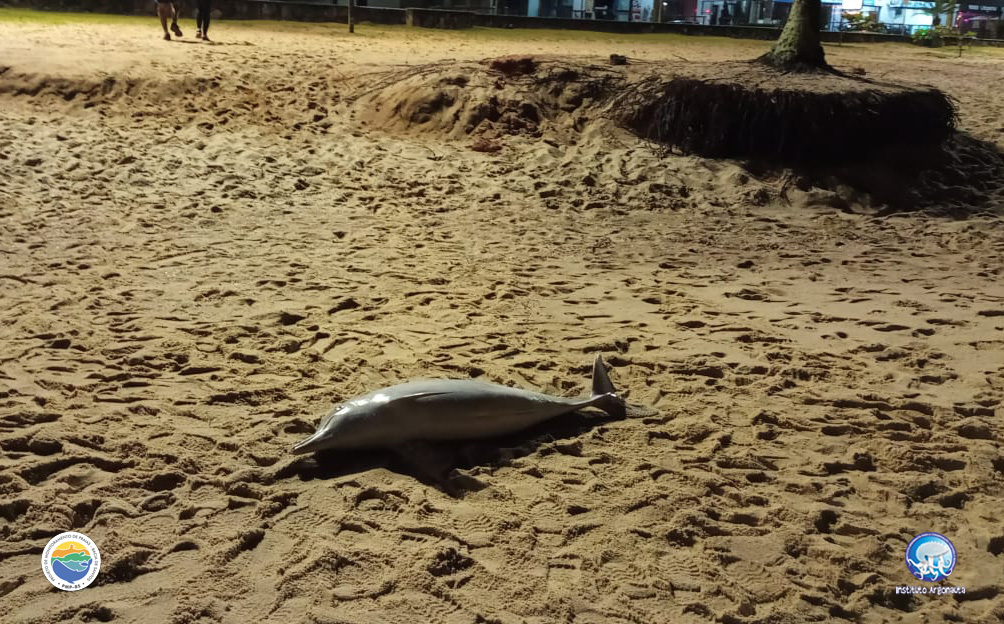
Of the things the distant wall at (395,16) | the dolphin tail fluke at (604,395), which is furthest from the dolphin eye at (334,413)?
the distant wall at (395,16)

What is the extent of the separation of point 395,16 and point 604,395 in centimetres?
1756

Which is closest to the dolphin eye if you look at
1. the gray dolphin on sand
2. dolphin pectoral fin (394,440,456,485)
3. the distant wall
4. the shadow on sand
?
the gray dolphin on sand

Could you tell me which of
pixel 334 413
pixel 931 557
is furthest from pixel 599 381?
pixel 931 557

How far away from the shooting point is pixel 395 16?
19.4m

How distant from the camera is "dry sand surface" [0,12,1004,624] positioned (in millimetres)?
2850

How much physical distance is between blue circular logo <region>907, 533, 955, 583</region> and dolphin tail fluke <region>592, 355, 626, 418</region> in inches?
55.5

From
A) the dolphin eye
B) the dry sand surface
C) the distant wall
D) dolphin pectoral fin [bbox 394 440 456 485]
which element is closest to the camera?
the dry sand surface

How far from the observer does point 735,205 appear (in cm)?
841

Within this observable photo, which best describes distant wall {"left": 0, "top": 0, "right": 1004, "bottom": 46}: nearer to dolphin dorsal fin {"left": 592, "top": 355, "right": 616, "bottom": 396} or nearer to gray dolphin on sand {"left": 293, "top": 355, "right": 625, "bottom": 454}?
dolphin dorsal fin {"left": 592, "top": 355, "right": 616, "bottom": 396}

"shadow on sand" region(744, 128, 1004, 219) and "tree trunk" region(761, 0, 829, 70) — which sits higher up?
"tree trunk" region(761, 0, 829, 70)

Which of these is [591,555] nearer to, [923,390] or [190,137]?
[923,390]

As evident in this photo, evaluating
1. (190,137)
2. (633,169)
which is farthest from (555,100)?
(190,137)

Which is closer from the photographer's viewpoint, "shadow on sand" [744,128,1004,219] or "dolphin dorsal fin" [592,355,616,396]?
"dolphin dorsal fin" [592,355,616,396]

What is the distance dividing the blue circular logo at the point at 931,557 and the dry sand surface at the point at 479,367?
0.06 meters
